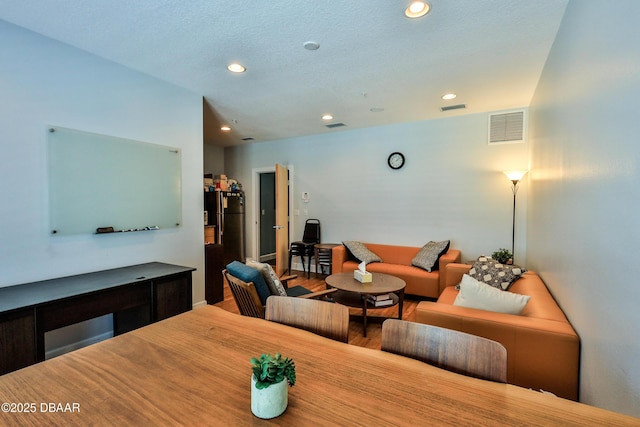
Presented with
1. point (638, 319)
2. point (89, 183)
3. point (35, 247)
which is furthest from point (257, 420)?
point (89, 183)

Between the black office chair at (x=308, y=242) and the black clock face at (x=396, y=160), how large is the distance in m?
1.71

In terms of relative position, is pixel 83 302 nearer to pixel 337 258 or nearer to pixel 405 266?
pixel 337 258

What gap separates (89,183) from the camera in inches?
99.7

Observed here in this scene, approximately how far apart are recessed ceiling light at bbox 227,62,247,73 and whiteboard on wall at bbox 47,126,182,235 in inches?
42.2

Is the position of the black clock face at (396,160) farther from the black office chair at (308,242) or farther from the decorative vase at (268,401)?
the decorative vase at (268,401)

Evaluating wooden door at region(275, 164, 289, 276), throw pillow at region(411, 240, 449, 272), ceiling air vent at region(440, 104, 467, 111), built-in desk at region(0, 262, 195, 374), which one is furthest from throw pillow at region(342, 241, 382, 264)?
built-in desk at region(0, 262, 195, 374)

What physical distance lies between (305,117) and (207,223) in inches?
100

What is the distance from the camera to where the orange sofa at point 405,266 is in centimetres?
382

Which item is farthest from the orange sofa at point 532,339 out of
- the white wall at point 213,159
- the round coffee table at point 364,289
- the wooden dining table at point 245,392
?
the white wall at point 213,159

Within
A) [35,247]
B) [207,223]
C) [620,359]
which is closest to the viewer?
[620,359]

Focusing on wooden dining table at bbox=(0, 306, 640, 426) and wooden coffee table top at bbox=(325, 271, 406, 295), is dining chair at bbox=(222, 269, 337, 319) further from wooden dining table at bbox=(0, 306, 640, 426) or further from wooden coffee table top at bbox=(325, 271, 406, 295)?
wooden coffee table top at bbox=(325, 271, 406, 295)

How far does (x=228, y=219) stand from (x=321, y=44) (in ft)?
12.8

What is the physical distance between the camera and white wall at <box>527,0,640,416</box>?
1057 millimetres

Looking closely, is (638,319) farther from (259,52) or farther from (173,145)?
(173,145)
